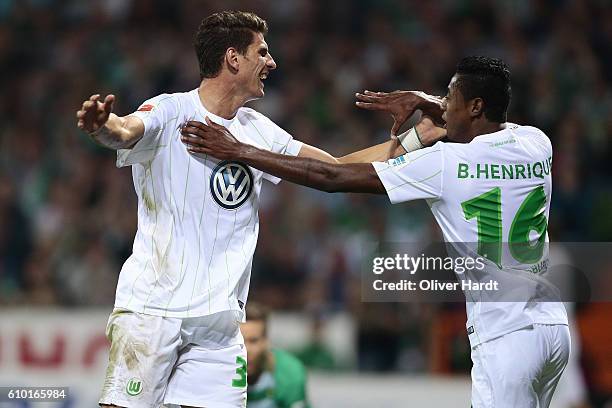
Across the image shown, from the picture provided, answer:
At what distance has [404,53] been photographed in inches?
456

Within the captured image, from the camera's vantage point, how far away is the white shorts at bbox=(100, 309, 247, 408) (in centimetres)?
481

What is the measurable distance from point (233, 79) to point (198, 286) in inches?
40.6

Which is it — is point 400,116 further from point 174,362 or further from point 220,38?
point 174,362

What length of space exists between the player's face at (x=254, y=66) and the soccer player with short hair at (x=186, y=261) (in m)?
0.01

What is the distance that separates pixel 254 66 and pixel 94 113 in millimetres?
1035

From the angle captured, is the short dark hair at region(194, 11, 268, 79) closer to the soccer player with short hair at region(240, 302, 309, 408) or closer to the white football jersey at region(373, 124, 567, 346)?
the white football jersey at region(373, 124, 567, 346)

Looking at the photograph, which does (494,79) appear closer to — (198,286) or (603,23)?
(198,286)

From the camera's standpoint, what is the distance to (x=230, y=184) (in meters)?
5.02

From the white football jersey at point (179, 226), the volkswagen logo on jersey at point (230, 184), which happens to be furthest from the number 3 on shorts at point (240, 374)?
the volkswagen logo on jersey at point (230, 184)

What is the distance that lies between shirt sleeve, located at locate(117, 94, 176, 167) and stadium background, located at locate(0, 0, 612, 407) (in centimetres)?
419

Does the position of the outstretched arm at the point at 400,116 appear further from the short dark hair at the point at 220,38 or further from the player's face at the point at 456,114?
the short dark hair at the point at 220,38

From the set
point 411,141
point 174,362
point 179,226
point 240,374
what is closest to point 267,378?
point 240,374

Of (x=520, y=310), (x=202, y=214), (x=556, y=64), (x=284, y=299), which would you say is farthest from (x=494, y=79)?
(x=556, y=64)

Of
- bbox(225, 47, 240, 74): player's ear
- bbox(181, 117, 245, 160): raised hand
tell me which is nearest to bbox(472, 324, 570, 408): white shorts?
bbox(181, 117, 245, 160): raised hand
